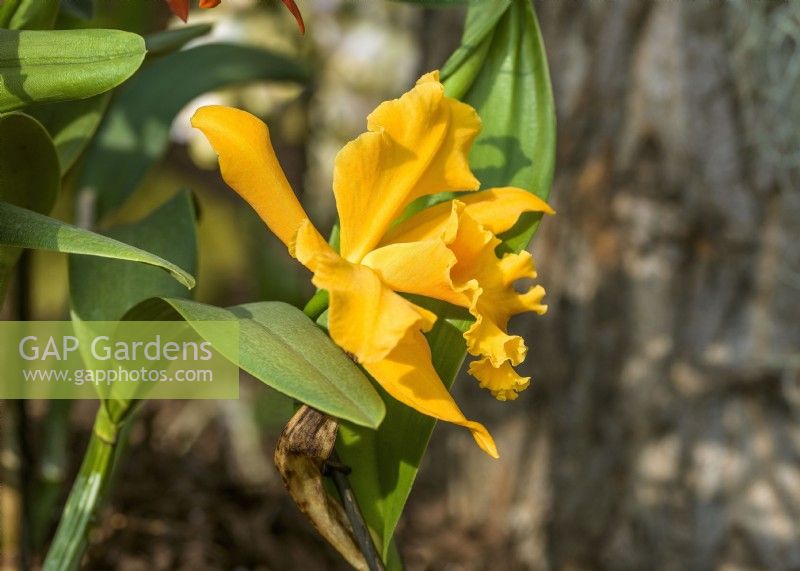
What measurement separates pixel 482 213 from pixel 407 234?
0.05 meters

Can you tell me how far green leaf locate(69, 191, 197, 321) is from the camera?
619mm

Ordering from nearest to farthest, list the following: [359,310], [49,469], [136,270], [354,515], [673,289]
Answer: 1. [359,310]
2. [354,515]
3. [136,270]
4. [49,469]
5. [673,289]

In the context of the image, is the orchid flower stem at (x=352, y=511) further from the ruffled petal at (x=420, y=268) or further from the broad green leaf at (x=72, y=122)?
the broad green leaf at (x=72, y=122)

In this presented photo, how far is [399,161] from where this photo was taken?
481 mm

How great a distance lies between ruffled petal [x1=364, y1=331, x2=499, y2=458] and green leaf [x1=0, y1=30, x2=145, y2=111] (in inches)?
7.9

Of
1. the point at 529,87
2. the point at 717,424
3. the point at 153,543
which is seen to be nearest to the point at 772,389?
the point at 717,424

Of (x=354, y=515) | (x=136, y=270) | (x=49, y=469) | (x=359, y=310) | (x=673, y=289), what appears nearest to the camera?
(x=359, y=310)

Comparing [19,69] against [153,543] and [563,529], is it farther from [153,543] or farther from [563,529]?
[563,529]

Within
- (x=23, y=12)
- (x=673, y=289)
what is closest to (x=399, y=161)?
(x=23, y=12)

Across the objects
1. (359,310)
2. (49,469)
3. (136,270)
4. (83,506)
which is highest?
(359,310)

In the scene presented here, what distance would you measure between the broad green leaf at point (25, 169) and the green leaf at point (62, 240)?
78 millimetres

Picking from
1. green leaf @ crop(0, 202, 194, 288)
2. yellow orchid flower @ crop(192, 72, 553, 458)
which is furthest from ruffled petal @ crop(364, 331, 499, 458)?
green leaf @ crop(0, 202, 194, 288)

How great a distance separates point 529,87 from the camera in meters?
0.60

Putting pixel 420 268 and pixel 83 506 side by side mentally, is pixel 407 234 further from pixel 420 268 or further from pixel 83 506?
pixel 83 506
